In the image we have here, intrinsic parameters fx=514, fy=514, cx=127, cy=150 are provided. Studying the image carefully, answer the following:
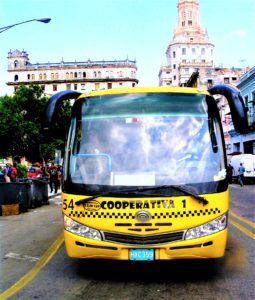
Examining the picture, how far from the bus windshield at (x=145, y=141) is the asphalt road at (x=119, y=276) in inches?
51.6

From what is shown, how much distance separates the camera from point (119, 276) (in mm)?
7047

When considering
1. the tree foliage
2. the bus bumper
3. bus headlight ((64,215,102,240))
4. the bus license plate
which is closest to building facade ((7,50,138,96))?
the tree foliage

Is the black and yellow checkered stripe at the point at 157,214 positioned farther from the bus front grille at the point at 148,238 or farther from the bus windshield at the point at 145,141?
the bus windshield at the point at 145,141

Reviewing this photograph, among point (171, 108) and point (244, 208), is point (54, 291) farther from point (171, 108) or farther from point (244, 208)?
point (244, 208)

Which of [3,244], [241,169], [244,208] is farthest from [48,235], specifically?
[241,169]

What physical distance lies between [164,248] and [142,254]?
28cm

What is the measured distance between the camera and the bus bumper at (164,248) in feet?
21.0

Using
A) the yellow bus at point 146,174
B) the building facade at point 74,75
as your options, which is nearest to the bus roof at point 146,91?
the yellow bus at point 146,174

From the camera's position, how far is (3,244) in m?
10.2

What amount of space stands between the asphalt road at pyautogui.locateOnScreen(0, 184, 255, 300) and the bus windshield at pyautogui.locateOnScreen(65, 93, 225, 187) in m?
1.31

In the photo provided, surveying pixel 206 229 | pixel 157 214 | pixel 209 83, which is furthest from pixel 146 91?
pixel 209 83

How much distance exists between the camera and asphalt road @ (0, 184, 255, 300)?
613 cm

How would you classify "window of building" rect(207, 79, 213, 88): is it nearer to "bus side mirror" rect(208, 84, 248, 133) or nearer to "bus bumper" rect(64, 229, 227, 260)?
"bus side mirror" rect(208, 84, 248, 133)

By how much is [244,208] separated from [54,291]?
40.7 feet
